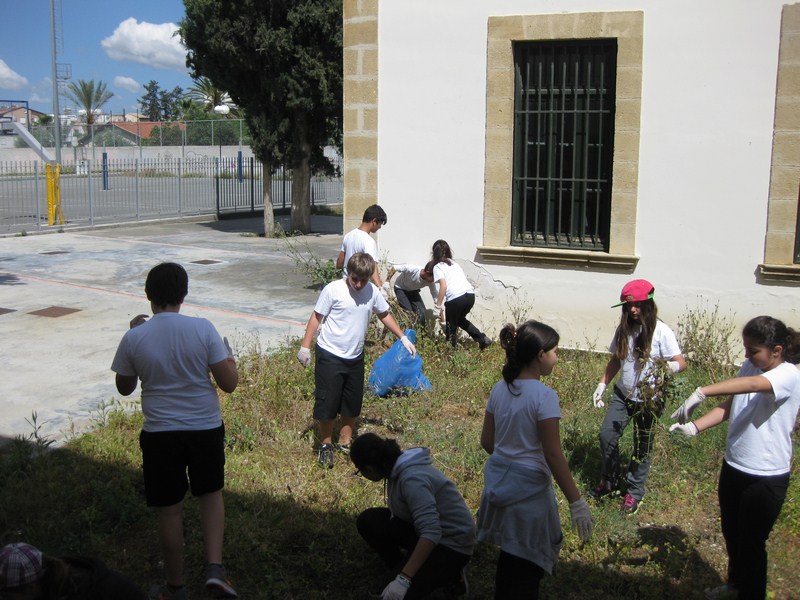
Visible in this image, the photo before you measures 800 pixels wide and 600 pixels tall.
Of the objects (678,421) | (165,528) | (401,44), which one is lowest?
(165,528)

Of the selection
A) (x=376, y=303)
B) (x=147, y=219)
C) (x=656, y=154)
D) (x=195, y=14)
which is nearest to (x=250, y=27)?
(x=195, y=14)

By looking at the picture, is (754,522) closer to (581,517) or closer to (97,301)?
(581,517)

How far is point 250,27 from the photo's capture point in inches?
696

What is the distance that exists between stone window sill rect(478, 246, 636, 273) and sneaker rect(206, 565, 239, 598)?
536 cm

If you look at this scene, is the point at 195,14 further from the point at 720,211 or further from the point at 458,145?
the point at 720,211

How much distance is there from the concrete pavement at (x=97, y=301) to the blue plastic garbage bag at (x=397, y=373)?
2.11m

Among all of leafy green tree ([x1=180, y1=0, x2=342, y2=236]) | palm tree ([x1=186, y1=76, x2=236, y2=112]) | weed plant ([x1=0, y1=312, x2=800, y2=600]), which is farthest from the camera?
palm tree ([x1=186, y1=76, x2=236, y2=112])

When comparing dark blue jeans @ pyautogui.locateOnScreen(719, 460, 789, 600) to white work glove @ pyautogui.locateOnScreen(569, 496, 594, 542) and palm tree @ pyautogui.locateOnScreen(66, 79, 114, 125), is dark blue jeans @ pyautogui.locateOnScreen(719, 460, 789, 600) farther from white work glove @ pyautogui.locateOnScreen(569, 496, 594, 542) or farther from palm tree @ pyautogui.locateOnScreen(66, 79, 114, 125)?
palm tree @ pyautogui.locateOnScreen(66, 79, 114, 125)

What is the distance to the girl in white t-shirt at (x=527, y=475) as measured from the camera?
11.3 feet

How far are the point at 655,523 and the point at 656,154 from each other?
4.20 meters

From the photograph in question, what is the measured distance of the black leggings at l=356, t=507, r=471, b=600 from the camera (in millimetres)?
3773

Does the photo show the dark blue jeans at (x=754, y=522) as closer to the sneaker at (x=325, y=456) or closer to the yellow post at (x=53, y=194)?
the sneaker at (x=325, y=456)

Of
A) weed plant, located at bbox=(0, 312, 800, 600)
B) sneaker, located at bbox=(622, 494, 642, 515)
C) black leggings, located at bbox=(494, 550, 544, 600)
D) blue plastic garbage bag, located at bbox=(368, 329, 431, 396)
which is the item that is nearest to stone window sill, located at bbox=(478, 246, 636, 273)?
weed plant, located at bbox=(0, 312, 800, 600)

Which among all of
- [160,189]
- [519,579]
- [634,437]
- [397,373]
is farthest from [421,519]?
[160,189]
